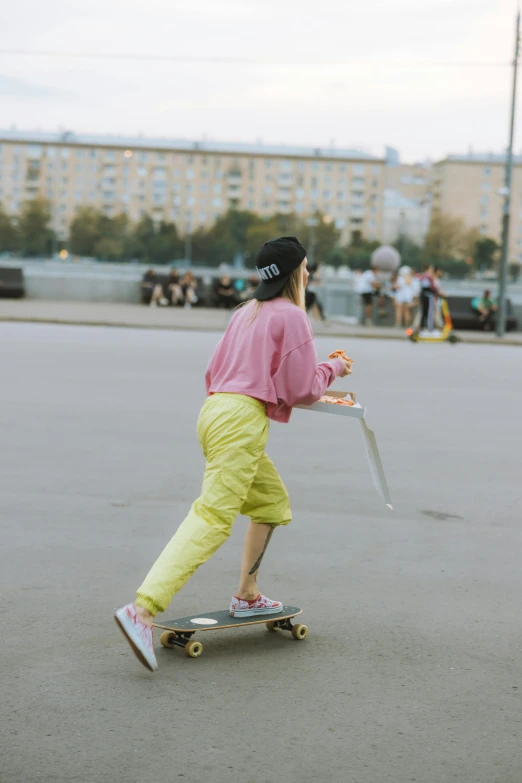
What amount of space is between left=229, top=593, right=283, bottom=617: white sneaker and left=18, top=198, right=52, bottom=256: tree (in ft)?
368

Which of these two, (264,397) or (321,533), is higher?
(264,397)

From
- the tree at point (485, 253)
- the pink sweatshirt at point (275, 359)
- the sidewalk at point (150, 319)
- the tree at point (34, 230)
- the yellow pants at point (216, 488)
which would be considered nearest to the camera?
the yellow pants at point (216, 488)

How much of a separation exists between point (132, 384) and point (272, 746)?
1038cm

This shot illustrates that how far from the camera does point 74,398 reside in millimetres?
11969

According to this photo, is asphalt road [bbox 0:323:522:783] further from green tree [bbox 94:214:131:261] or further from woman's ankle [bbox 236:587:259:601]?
green tree [bbox 94:214:131:261]

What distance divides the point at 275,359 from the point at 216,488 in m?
0.54

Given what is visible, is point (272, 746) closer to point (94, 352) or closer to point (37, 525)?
point (37, 525)

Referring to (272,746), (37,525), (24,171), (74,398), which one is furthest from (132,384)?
(24,171)

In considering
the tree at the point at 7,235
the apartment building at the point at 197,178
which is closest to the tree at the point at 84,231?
the tree at the point at 7,235

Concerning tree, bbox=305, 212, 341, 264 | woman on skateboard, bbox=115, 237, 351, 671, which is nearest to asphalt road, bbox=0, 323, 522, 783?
woman on skateboard, bbox=115, 237, 351, 671

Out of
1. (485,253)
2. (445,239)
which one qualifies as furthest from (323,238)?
(485,253)

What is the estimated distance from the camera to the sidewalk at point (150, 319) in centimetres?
2658

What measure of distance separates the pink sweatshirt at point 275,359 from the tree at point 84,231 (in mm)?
112178

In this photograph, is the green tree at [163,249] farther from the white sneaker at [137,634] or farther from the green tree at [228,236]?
the white sneaker at [137,634]
